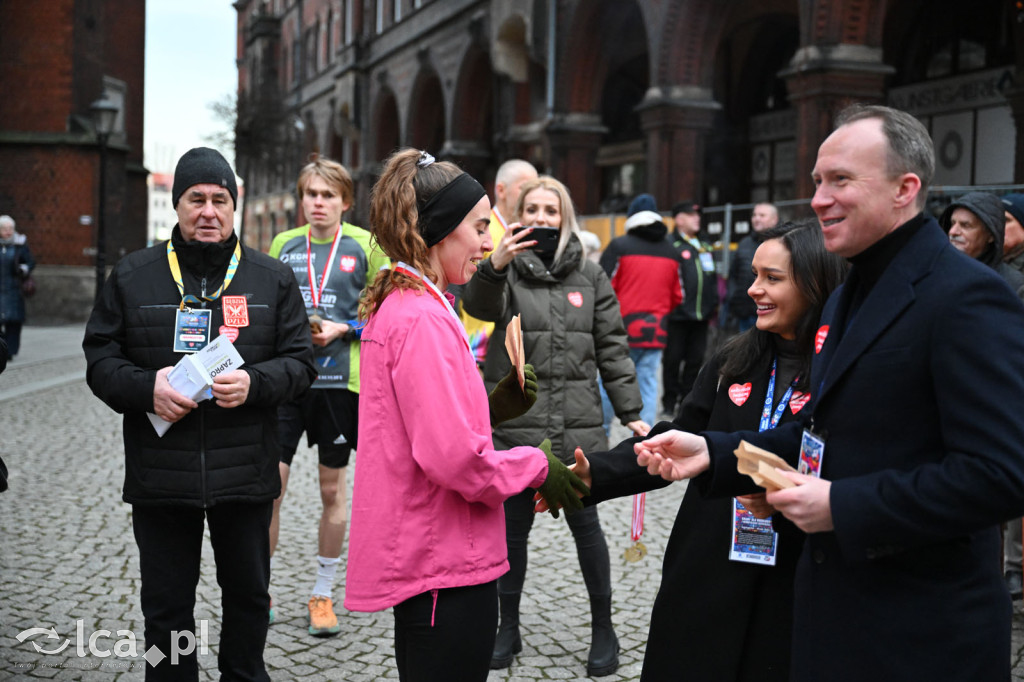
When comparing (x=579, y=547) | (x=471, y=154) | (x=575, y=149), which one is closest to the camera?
(x=579, y=547)

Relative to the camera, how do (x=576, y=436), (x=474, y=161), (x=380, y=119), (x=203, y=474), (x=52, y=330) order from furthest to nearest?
(x=380, y=119) < (x=474, y=161) < (x=52, y=330) < (x=576, y=436) < (x=203, y=474)

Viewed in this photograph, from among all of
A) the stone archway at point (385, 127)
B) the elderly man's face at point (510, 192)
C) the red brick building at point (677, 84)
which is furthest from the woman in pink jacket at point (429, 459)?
the stone archway at point (385, 127)

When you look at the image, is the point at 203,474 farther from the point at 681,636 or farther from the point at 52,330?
the point at 52,330

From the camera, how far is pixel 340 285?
15.9ft

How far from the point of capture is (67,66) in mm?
21609

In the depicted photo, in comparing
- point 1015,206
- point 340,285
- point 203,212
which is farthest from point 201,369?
point 1015,206

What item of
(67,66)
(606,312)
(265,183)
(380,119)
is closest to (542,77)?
(67,66)

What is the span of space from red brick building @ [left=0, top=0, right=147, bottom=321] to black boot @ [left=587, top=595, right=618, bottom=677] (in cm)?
2033

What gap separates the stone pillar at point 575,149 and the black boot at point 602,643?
16.5m

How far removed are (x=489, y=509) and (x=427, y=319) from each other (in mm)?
524

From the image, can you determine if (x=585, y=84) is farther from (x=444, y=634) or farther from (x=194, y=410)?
(x=444, y=634)

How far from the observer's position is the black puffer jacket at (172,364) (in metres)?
3.39

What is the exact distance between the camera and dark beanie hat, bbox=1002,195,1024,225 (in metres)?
5.34

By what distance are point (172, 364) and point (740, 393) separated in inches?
74.1
